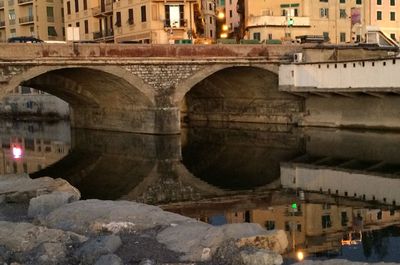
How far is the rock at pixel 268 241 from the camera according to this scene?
10.3m

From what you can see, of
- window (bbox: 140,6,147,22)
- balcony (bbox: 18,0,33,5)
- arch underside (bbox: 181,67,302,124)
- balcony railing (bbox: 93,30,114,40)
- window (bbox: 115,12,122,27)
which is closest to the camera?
arch underside (bbox: 181,67,302,124)

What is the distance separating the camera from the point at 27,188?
16.5 meters

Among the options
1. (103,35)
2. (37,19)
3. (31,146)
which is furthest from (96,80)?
(37,19)

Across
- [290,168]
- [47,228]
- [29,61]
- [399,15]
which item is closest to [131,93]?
[29,61]

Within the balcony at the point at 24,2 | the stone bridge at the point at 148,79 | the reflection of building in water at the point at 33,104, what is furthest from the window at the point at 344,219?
the balcony at the point at 24,2

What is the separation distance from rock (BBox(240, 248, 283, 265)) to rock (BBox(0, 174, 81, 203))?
7.34 meters

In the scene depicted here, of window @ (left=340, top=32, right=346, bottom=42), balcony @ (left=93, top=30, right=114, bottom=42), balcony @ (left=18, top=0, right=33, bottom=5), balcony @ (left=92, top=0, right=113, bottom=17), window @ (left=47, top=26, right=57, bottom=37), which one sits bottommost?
window @ (left=340, top=32, right=346, bottom=42)

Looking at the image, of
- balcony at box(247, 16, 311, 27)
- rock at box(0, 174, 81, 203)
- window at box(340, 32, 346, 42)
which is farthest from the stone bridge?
window at box(340, 32, 346, 42)

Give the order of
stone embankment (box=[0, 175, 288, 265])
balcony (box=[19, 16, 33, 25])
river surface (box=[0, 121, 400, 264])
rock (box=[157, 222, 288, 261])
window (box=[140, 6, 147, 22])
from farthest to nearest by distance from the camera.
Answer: balcony (box=[19, 16, 33, 25]), window (box=[140, 6, 147, 22]), river surface (box=[0, 121, 400, 264]), rock (box=[157, 222, 288, 261]), stone embankment (box=[0, 175, 288, 265])

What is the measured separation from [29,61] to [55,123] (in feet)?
81.5

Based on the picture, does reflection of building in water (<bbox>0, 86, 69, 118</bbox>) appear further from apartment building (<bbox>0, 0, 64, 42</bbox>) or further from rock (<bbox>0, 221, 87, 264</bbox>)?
rock (<bbox>0, 221, 87, 264</bbox>)

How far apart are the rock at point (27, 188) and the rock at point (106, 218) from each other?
2.91m

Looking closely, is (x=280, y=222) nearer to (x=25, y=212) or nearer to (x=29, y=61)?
(x=25, y=212)

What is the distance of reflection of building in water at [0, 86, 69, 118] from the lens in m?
59.2
